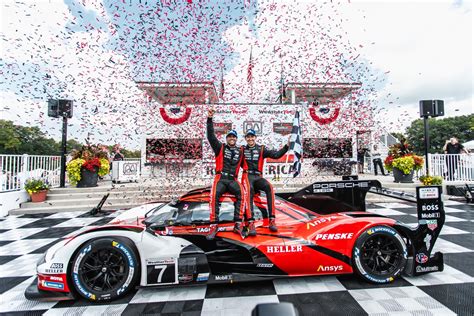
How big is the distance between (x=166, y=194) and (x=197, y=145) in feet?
13.6

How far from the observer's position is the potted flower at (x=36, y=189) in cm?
664

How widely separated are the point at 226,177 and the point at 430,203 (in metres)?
2.41

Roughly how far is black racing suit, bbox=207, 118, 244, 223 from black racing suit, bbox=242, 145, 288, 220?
11 cm

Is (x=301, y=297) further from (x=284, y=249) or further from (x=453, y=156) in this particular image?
(x=453, y=156)

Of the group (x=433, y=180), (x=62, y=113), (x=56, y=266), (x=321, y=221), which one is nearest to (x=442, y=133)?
(x=433, y=180)

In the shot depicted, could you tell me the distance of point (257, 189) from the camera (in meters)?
2.99

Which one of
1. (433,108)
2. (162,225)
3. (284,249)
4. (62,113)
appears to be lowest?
(284,249)

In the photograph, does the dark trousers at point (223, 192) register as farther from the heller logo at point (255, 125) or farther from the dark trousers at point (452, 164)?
the dark trousers at point (452, 164)

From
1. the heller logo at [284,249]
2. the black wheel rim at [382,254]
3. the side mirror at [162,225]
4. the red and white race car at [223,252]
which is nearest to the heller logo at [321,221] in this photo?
the red and white race car at [223,252]

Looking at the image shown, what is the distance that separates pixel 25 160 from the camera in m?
6.97

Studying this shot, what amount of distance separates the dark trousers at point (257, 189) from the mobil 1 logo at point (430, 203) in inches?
66.3

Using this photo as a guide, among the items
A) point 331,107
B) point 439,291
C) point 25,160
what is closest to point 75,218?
point 25,160

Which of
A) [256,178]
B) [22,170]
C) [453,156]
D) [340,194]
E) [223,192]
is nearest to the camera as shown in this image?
[223,192]

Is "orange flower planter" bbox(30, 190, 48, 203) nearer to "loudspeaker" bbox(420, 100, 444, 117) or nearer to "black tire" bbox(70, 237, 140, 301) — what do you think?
"black tire" bbox(70, 237, 140, 301)
